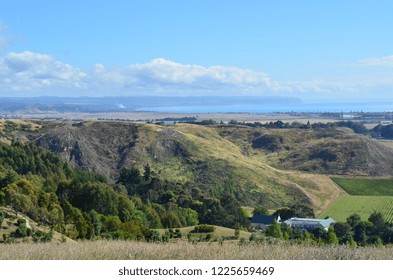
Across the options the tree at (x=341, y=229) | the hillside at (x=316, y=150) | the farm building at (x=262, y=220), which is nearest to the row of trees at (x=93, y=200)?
the farm building at (x=262, y=220)

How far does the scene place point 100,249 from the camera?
29.6 feet

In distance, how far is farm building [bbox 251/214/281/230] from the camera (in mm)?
61031

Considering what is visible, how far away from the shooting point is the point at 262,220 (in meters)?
62.9

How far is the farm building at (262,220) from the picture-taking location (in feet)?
200

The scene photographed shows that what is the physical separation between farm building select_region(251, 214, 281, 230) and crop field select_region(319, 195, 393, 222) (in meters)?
8.09

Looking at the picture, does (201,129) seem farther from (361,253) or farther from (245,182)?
(361,253)

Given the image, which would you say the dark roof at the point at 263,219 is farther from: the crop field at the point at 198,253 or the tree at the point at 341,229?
the crop field at the point at 198,253

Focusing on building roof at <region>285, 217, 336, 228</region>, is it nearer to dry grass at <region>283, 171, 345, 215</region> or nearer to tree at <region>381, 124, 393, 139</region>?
dry grass at <region>283, 171, 345, 215</region>

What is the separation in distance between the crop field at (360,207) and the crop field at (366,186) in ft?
10.2

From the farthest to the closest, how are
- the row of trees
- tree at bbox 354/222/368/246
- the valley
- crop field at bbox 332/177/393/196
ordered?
crop field at bbox 332/177/393/196, the valley, tree at bbox 354/222/368/246, the row of trees

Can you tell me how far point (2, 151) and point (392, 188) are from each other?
6059 centimetres

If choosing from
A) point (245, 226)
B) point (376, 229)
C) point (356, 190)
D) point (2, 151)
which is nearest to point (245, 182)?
point (356, 190)

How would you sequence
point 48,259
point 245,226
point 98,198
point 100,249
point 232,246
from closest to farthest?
point 48,259 → point 100,249 → point 232,246 → point 98,198 → point 245,226

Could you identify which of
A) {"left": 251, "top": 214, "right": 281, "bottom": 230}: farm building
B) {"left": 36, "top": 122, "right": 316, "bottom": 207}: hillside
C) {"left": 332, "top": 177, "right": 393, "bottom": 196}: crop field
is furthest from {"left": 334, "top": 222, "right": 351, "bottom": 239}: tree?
{"left": 332, "top": 177, "right": 393, "bottom": 196}: crop field
